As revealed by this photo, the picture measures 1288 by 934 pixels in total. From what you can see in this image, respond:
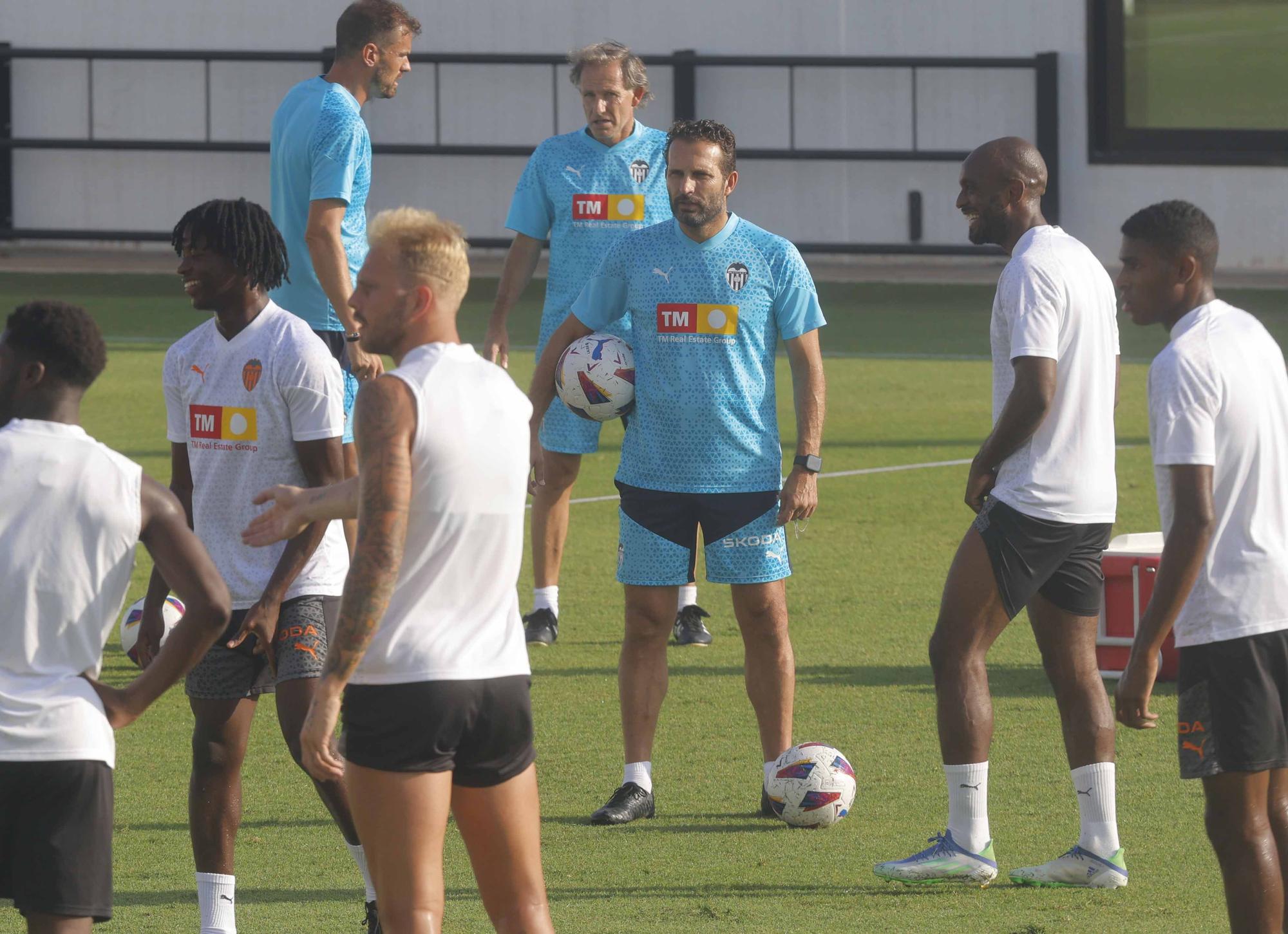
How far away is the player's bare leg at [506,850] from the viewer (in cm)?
403

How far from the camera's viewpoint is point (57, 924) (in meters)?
3.75

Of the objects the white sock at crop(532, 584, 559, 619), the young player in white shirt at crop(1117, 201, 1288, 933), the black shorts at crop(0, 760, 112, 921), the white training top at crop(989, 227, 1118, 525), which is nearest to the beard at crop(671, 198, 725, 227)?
the white training top at crop(989, 227, 1118, 525)

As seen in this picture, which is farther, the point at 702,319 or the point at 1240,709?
the point at 702,319

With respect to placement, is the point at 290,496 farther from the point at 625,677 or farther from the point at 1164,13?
the point at 1164,13

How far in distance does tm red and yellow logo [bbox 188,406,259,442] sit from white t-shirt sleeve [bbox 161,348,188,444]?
0.10m

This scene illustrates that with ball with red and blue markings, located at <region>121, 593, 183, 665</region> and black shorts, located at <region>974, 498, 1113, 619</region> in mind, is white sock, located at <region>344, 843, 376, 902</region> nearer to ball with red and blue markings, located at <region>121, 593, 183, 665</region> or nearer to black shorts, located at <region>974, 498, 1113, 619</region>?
black shorts, located at <region>974, 498, 1113, 619</region>

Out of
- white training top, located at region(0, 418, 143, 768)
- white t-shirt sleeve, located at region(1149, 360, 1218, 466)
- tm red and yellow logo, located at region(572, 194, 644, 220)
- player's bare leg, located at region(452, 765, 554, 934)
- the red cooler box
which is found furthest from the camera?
tm red and yellow logo, located at region(572, 194, 644, 220)

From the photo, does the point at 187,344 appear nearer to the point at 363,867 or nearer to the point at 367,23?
the point at 363,867

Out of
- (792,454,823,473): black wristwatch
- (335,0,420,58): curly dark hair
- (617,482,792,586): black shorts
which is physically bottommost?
(617,482,792,586): black shorts

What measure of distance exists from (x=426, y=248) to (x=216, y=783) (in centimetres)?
173

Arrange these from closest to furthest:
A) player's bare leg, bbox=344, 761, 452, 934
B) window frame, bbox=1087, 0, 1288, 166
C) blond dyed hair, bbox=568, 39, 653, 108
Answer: player's bare leg, bbox=344, 761, 452, 934
blond dyed hair, bbox=568, 39, 653, 108
window frame, bbox=1087, 0, 1288, 166

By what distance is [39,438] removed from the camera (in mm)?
3725

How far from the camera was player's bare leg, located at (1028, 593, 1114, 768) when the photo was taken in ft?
A: 18.4

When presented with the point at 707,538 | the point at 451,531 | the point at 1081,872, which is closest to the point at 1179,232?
the point at 451,531
